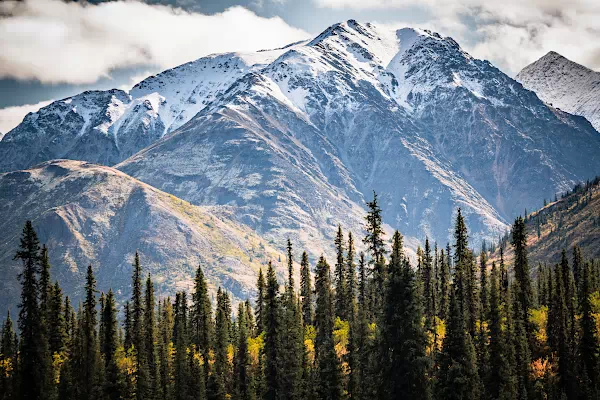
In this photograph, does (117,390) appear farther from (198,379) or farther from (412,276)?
(412,276)

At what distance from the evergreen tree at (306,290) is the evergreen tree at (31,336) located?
42.0m

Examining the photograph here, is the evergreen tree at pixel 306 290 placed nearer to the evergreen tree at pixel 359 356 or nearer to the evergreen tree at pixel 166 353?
the evergreen tree at pixel 166 353

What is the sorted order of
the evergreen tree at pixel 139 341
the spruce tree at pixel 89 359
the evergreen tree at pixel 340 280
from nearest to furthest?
the evergreen tree at pixel 340 280
the spruce tree at pixel 89 359
the evergreen tree at pixel 139 341

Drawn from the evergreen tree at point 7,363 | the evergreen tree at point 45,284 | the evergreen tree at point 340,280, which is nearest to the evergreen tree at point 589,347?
the evergreen tree at point 340,280

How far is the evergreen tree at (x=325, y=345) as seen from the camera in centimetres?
8288

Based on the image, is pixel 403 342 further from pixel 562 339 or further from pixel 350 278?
pixel 562 339

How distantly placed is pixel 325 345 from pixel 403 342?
75.4 ft

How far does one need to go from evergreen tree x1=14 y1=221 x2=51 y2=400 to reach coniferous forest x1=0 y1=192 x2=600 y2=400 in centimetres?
14

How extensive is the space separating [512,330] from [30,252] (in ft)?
186

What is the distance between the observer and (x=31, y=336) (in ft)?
275

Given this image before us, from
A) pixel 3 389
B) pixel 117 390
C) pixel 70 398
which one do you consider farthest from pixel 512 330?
pixel 3 389

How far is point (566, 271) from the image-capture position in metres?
99.7

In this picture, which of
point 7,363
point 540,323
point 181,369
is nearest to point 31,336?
point 181,369

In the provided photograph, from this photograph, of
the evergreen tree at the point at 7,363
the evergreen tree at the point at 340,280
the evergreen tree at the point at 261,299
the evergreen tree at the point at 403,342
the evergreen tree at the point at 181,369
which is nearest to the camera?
the evergreen tree at the point at 403,342
